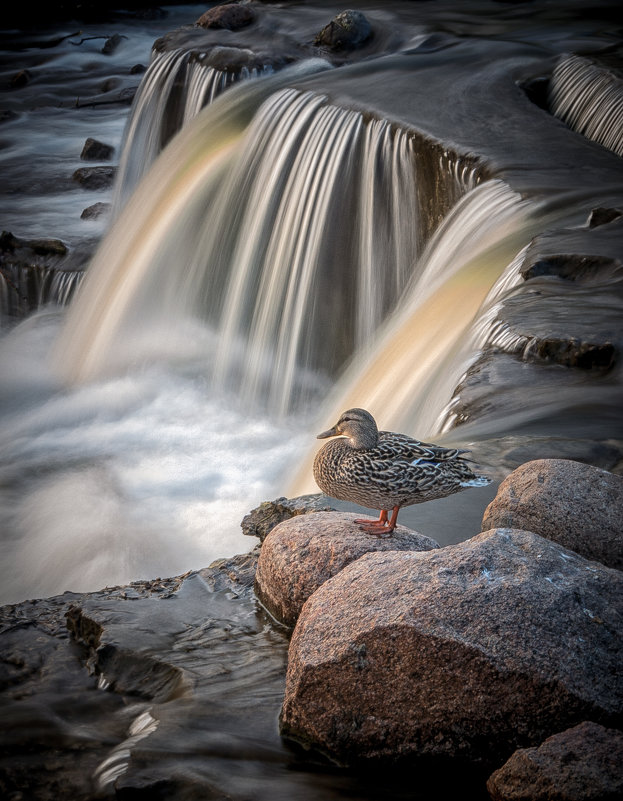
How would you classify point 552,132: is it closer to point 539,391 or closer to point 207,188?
point 207,188

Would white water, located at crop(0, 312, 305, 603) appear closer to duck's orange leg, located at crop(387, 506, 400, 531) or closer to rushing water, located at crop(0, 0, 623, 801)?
rushing water, located at crop(0, 0, 623, 801)

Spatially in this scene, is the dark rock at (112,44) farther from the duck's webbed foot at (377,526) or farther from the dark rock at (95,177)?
the duck's webbed foot at (377,526)

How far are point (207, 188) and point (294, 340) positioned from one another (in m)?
2.60

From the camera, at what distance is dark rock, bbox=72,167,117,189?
49.8 ft

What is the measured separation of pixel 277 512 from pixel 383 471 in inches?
43.9

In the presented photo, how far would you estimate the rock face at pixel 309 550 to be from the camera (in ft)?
11.3

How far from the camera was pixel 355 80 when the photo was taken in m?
11.3

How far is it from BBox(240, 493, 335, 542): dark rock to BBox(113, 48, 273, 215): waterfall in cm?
1020

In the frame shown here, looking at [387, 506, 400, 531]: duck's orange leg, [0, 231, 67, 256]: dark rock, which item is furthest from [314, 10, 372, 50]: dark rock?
[387, 506, 400, 531]: duck's orange leg

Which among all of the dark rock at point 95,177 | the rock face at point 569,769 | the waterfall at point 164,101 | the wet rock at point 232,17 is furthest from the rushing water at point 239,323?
the rock face at point 569,769

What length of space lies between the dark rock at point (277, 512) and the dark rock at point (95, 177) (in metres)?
11.9

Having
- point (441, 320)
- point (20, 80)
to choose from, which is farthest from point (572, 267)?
point (20, 80)

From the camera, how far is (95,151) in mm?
16141

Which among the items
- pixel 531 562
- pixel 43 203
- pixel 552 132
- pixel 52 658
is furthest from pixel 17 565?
pixel 43 203
